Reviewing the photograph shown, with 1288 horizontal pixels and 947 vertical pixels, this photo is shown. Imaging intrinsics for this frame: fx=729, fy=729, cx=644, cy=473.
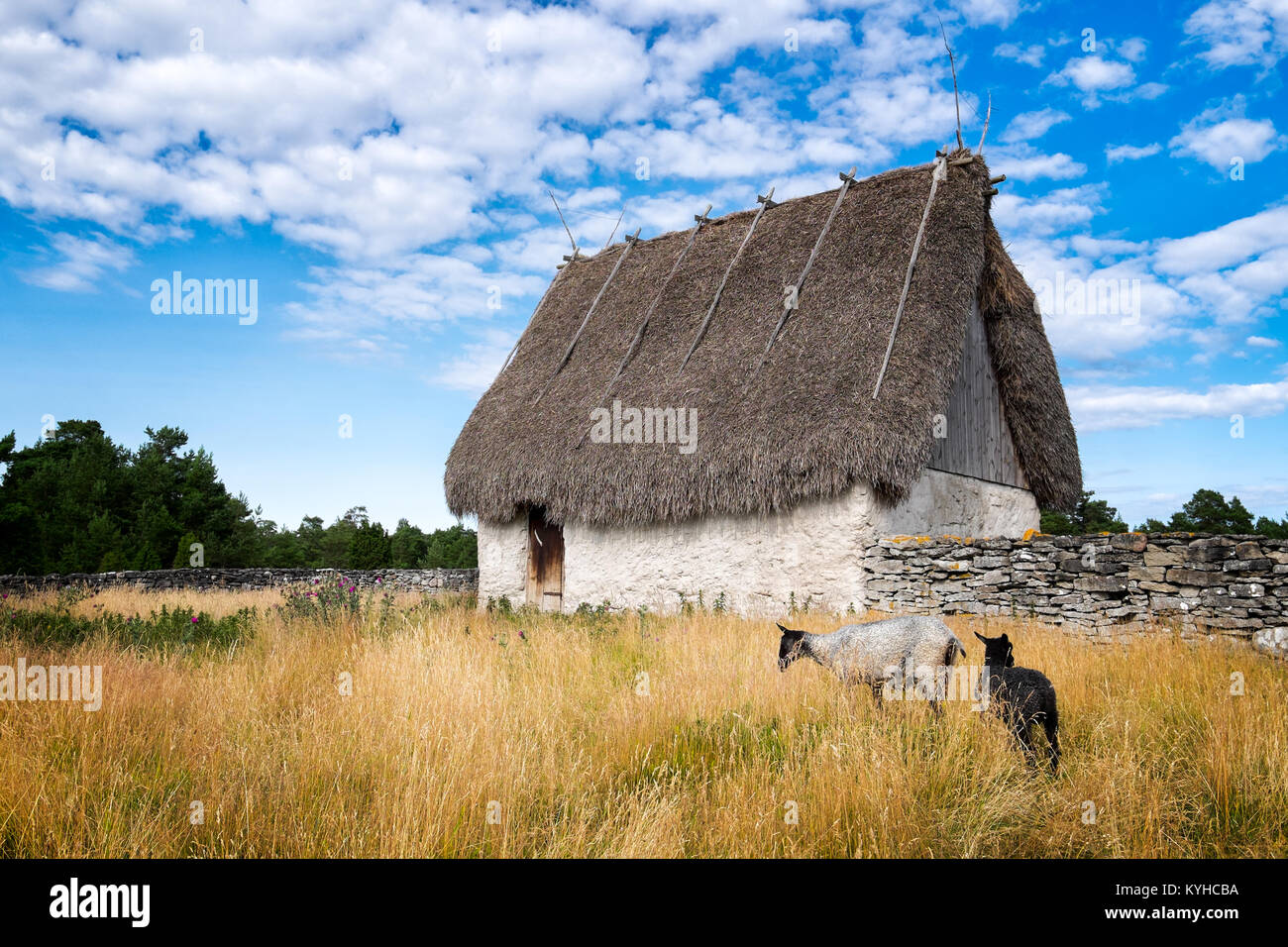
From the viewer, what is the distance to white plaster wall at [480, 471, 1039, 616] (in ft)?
32.1

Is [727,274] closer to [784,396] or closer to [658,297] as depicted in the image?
[658,297]

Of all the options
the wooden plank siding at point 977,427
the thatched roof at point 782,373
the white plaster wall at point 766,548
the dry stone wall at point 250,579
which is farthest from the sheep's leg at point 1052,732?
the dry stone wall at point 250,579

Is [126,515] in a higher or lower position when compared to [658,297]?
lower

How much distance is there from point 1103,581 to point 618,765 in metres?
6.28

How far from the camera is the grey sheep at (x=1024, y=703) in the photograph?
375 centimetres

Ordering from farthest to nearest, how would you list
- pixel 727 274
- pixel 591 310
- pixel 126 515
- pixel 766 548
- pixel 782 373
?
pixel 126 515
pixel 591 310
pixel 727 274
pixel 782 373
pixel 766 548

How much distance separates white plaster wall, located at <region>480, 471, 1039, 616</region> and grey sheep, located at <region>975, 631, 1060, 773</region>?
575cm

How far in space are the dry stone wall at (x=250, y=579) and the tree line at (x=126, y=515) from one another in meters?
4.19

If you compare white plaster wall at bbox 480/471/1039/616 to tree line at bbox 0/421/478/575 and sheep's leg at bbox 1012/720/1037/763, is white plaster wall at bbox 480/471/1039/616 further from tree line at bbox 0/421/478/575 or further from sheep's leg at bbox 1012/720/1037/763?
tree line at bbox 0/421/478/575

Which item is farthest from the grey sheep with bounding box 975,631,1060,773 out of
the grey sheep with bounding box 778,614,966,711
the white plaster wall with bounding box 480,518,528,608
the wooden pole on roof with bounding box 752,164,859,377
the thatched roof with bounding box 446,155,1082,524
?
the white plaster wall with bounding box 480,518,528,608

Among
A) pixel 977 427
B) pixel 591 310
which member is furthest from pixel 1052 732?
pixel 591 310

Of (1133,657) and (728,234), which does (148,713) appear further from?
(728,234)

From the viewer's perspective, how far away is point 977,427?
39.3 ft
